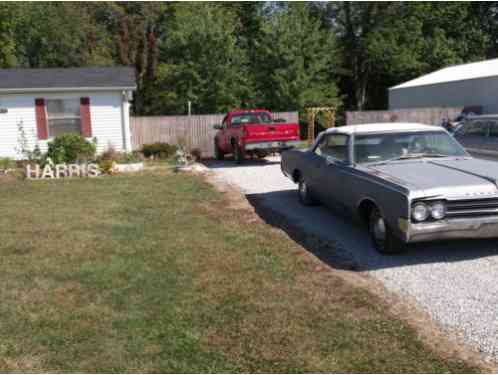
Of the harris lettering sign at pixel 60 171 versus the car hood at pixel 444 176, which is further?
the harris lettering sign at pixel 60 171

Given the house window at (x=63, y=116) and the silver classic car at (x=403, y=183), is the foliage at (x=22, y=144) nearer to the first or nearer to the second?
the house window at (x=63, y=116)

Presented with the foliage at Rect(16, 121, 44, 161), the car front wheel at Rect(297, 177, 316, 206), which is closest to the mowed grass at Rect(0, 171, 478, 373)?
the car front wheel at Rect(297, 177, 316, 206)

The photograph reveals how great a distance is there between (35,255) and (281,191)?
5.96 m

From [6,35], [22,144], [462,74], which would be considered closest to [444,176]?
[22,144]

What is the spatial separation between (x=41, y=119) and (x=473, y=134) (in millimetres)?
13589

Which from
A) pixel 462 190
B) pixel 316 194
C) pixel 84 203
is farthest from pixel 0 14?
pixel 462 190

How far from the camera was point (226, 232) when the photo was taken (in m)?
7.52

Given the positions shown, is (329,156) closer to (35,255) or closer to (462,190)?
(462,190)

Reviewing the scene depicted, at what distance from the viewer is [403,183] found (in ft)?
19.4

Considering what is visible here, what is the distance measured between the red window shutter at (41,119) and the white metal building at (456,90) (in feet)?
63.8

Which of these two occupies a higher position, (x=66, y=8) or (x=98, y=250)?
(x=66, y=8)

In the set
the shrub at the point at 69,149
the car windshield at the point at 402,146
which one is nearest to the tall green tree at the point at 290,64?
the shrub at the point at 69,149

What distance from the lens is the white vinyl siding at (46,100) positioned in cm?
1772

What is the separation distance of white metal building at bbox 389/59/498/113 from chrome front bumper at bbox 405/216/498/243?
2136 centimetres
